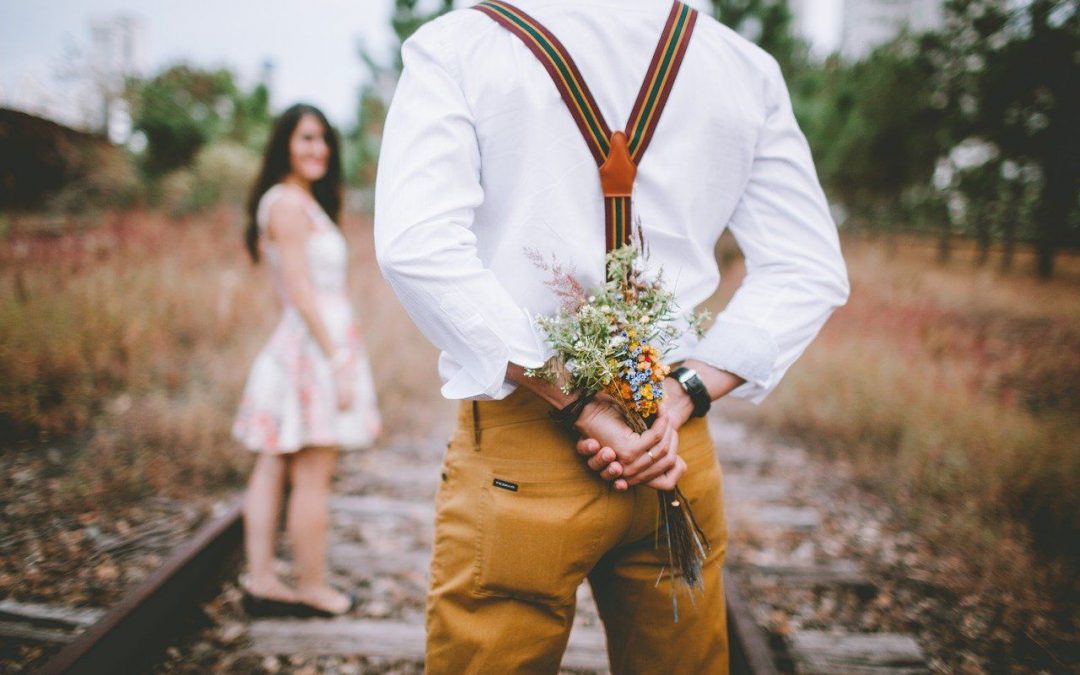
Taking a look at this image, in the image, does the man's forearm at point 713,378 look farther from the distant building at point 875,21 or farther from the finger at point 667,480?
the distant building at point 875,21

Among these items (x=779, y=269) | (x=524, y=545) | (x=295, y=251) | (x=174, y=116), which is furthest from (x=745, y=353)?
(x=174, y=116)

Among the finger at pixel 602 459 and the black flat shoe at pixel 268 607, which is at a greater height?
the finger at pixel 602 459

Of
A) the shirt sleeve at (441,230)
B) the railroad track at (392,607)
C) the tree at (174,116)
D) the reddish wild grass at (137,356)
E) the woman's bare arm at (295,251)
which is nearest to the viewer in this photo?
the shirt sleeve at (441,230)

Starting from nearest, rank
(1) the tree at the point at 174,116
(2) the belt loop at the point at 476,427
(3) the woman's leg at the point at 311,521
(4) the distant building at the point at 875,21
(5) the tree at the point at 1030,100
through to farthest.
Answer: (2) the belt loop at the point at 476,427 < (3) the woman's leg at the point at 311,521 < (5) the tree at the point at 1030,100 < (1) the tree at the point at 174,116 < (4) the distant building at the point at 875,21

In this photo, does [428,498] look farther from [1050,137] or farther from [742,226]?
[1050,137]

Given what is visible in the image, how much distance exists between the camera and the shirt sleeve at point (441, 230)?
41.5 inches

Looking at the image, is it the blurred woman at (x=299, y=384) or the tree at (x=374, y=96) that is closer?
the blurred woman at (x=299, y=384)

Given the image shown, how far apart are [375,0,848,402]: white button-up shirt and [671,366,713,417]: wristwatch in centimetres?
7

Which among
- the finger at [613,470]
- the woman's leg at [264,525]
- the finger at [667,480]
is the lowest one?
the woman's leg at [264,525]

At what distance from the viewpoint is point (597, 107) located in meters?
1.19

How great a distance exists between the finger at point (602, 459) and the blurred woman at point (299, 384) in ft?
6.53

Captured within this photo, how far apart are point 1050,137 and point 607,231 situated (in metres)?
5.66

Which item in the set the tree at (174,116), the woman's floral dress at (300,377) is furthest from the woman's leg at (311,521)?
the tree at (174,116)

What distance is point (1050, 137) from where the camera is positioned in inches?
190
